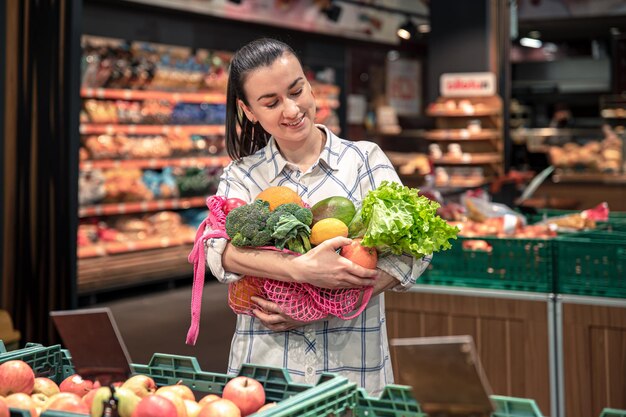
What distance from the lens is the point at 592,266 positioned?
373 centimetres

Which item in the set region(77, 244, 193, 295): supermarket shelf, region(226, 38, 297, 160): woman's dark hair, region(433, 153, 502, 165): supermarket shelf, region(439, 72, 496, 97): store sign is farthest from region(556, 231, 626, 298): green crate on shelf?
region(439, 72, 496, 97): store sign

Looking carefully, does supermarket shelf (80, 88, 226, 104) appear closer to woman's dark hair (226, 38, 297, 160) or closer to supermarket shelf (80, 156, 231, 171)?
supermarket shelf (80, 156, 231, 171)

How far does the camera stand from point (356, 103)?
45.2ft

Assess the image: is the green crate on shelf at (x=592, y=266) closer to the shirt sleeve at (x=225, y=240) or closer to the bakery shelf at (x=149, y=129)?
the shirt sleeve at (x=225, y=240)

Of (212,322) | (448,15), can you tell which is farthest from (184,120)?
(448,15)

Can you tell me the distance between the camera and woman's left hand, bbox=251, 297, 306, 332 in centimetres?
199

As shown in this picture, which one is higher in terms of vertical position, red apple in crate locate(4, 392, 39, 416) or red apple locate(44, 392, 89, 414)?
red apple locate(44, 392, 89, 414)

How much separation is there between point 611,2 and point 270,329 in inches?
512

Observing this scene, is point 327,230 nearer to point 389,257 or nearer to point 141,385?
point 389,257

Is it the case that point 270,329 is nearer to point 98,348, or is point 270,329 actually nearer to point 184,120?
point 98,348

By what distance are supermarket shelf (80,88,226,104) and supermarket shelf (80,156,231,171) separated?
59cm

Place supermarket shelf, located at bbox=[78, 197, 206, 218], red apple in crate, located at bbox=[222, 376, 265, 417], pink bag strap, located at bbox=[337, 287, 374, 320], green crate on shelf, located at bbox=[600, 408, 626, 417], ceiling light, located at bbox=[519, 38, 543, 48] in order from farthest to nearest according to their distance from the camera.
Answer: ceiling light, located at bbox=[519, 38, 543, 48] → supermarket shelf, located at bbox=[78, 197, 206, 218] → pink bag strap, located at bbox=[337, 287, 374, 320] → red apple in crate, located at bbox=[222, 376, 265, 417] → green crate on shelf, located at bbox=[600, 408, 626, 417]

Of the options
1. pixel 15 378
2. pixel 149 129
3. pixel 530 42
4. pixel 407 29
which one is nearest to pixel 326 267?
pixel 15 378

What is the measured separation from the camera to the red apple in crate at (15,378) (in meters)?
1.59
